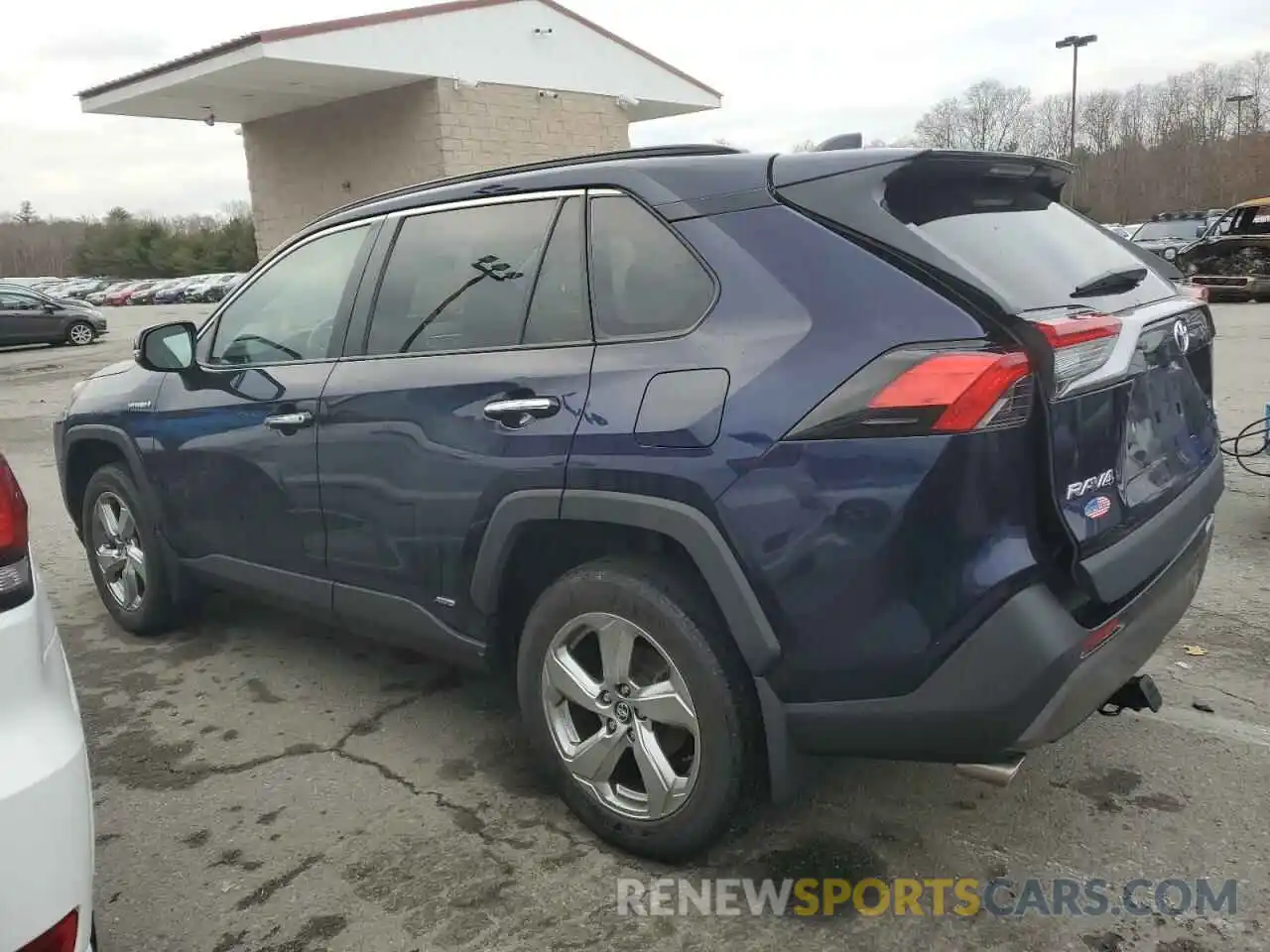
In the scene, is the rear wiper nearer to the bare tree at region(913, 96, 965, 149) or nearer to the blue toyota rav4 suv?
the blue toyota rav4 suv

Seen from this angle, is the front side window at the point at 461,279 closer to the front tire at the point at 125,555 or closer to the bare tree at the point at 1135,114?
the front tire at the point at 125,555

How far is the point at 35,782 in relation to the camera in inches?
68.5

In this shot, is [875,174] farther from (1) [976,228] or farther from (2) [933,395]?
(2) [933,395]

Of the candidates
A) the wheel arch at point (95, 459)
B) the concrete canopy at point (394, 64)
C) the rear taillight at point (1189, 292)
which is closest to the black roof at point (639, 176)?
the rear taillight at point (1189, 292)

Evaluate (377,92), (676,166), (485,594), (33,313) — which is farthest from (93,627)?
(33,313)

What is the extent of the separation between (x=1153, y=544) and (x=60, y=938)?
2.45 m

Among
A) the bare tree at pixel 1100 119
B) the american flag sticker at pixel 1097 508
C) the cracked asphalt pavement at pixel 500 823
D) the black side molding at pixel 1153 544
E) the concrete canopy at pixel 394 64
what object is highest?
the bare tree at pixel 1100 119

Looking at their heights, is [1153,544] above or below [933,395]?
below

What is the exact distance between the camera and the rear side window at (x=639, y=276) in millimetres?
2547

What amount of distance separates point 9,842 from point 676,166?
208cm

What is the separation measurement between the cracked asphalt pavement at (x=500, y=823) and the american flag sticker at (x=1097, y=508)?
0.97m

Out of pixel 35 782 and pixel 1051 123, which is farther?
pixel 1051 123

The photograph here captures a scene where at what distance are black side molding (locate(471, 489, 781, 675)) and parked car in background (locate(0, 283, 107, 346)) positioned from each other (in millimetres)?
25985

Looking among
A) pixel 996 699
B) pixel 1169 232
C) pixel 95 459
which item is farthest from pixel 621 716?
pixel 1169 232
